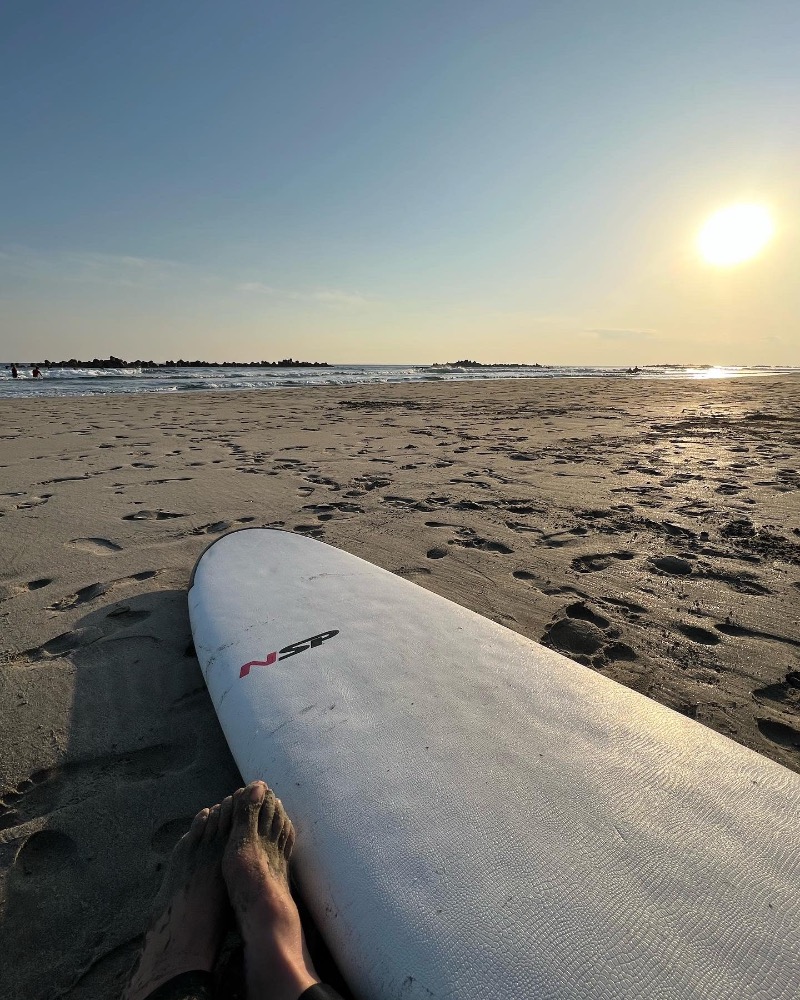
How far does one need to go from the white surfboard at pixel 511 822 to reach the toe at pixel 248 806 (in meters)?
0.06

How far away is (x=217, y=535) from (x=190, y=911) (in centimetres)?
237

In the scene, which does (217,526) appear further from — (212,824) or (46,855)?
(212,824)

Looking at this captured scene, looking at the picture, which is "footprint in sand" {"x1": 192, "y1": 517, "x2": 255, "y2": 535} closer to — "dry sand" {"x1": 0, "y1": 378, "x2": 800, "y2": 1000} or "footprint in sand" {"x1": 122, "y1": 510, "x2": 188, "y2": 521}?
"dry sand" {"x1": 0, "y1": 378, "x2": 800, "y2": 1000}

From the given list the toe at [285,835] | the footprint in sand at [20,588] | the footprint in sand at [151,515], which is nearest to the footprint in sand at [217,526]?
the footprint in sand at [151,515]

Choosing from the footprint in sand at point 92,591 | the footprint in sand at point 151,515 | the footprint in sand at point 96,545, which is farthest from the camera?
the footprint in sand at point 151,515

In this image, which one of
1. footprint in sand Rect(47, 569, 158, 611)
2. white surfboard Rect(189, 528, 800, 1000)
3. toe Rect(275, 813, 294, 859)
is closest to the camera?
white surfboard Rect(189, 528, 800, 1000)

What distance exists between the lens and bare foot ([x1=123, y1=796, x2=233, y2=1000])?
989 millimetres

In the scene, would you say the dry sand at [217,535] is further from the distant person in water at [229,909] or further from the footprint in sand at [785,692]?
the distant person in water at [229,909]

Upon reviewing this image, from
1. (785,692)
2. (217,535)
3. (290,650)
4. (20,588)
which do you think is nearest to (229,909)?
(290,650)

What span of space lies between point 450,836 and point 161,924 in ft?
1.95

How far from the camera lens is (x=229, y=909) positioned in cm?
112

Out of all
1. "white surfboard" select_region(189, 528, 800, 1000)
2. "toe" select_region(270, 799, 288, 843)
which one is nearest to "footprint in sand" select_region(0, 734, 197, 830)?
"white surfboard" select_region(189, 528, 800, 1000)

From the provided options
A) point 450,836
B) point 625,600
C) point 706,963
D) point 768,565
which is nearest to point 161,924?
point 450,836

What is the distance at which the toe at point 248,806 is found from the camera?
1.20m
